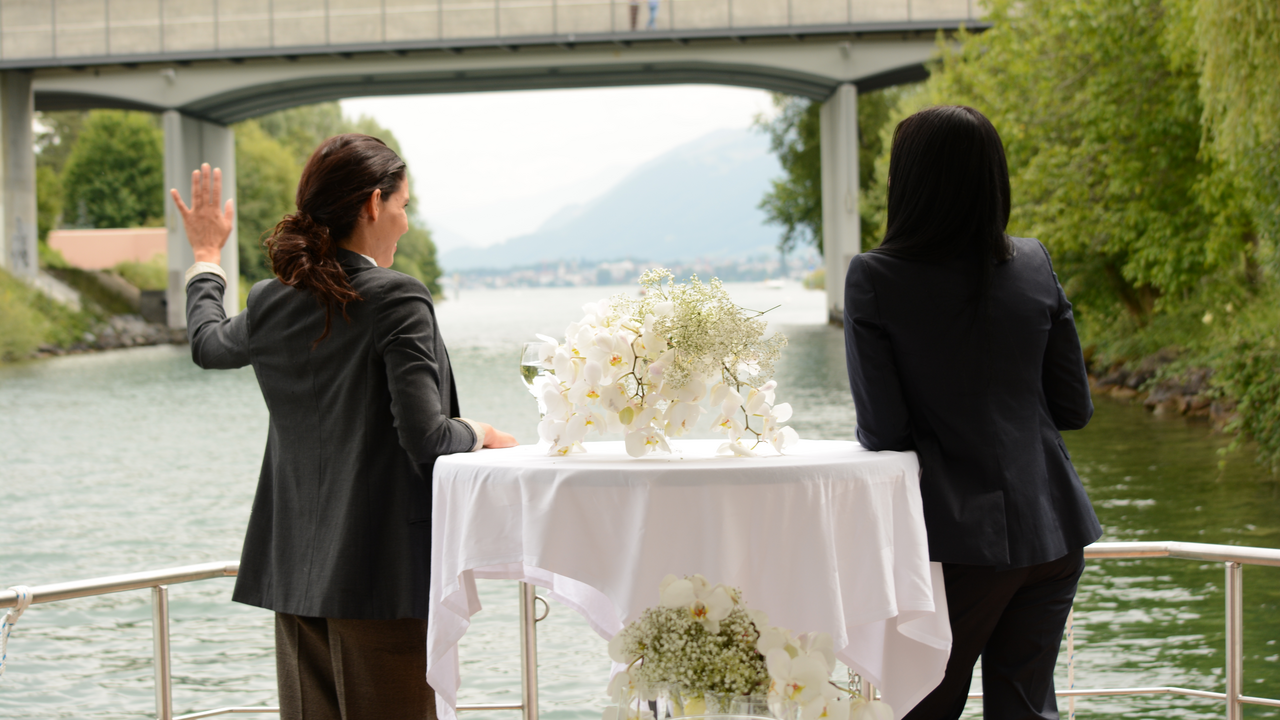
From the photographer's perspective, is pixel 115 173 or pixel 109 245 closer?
pixel 109 245

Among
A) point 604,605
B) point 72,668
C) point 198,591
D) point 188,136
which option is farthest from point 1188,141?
point 188,136

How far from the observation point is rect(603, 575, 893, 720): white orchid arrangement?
208 cm

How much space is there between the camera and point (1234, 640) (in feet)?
11.8

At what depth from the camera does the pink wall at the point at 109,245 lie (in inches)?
2640

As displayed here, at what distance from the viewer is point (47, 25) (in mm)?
40625

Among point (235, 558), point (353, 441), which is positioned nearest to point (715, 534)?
point (353, 441)

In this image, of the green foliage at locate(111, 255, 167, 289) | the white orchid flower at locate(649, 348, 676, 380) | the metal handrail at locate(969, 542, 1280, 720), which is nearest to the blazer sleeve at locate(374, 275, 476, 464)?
the white orchid flower at locate(649, 348, 676, 380)

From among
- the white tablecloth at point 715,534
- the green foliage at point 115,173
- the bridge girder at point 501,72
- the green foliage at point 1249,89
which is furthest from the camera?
→ the green foliage at point 115,173

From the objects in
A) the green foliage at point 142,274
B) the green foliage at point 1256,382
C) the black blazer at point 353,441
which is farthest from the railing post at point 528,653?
the green foliage at point 142,274

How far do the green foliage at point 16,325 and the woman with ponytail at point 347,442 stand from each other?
4296cm

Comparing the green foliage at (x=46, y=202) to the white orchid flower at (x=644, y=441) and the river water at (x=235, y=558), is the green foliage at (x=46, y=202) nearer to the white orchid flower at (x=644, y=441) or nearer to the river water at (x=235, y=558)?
the river water at (x=235, y=558)

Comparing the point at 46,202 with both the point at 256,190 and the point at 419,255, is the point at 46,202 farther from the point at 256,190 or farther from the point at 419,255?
the point at 419,255

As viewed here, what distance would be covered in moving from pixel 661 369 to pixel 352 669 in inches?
40.4

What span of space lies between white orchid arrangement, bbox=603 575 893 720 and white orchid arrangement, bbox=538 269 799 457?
62 cm
